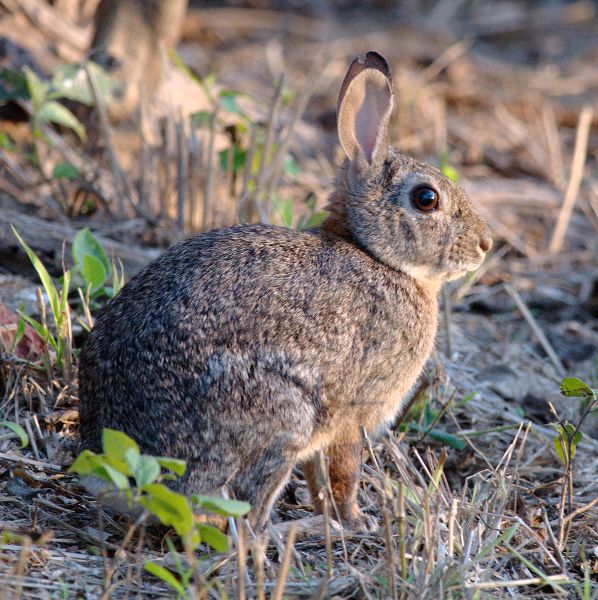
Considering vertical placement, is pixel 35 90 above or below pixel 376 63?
below

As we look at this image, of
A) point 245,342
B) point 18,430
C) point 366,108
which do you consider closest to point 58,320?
point 18,430

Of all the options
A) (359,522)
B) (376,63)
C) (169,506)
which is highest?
(376,63)

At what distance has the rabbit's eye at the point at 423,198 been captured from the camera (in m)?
4.55

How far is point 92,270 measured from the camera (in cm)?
474

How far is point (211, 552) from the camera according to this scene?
12.4ft

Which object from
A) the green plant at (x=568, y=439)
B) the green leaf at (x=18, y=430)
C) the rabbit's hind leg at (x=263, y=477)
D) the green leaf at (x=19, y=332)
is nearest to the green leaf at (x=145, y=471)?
the rabbit's hind leg at (x=263, y=477)

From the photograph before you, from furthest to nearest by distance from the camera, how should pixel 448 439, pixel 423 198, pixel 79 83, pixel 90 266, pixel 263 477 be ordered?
pixel 79 83 → pixel 448 439 → pixel 90 266 → pixel 423 198 → pixel 263 477

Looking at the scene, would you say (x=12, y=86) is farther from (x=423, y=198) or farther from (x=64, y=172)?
(x=423, y=198)

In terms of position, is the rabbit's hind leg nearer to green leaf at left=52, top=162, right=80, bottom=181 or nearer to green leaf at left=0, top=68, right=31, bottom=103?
green leaf at left=52, top=162, right=80, bottom=181

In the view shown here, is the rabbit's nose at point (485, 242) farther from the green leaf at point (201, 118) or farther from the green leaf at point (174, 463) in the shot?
the green leaf at point (201, 118)

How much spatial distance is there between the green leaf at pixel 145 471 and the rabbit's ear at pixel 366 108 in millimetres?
2050

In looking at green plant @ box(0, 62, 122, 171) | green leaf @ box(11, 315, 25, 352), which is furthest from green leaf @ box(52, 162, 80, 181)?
green leaf @ box(11, 315, 25, 352)

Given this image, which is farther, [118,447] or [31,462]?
[31,462]

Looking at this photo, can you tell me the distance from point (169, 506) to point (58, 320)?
1.65 metres
